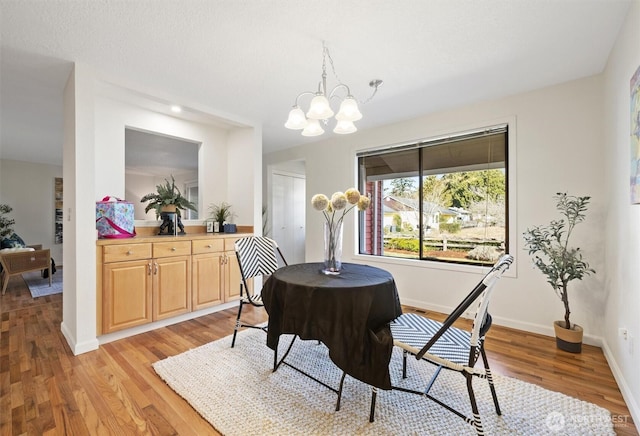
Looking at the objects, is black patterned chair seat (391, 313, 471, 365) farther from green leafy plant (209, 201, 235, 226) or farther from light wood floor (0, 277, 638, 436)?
green leafy plant (209, 201, 235, 226)

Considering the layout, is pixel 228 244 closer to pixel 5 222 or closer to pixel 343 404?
pixel 343 404

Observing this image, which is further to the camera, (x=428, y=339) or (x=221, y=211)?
(x=221, y=211)

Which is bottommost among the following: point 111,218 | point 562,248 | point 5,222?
point 562,248

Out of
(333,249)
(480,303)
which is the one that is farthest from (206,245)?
(480,303)

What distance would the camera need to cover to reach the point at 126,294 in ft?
8.67

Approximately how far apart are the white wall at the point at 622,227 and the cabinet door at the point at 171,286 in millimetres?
3512

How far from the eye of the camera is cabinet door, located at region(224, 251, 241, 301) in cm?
345

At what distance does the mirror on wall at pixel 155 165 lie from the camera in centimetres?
354

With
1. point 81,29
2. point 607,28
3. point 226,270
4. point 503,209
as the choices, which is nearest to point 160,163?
point 226,270

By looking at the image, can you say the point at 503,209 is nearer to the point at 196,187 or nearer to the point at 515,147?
the point at 515,147

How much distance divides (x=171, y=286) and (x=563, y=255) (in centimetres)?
363

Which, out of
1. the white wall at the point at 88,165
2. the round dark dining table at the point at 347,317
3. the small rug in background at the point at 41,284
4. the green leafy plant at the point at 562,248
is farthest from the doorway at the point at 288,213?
the green leafy plant at the point at 562,248

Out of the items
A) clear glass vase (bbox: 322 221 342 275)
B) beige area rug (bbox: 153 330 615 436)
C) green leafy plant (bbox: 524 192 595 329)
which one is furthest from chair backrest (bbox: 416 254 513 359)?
green leafy plant (bbox: 524 192 595 329)

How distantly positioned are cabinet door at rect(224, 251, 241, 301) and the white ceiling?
69.8 inches
